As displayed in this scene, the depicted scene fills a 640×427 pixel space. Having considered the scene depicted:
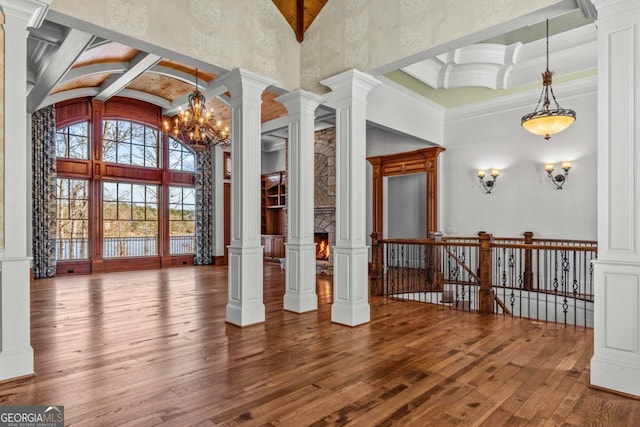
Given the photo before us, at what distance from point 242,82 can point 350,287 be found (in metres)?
2.73

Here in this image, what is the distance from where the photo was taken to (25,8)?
9.48 feet

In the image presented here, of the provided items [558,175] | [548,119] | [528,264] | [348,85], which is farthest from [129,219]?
[558,175]

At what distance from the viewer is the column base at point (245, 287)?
4.41 metres

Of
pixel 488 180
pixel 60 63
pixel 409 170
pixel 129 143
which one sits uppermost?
pixel 60 63

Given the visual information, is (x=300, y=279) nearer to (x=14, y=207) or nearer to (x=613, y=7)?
(x=14, y=207)

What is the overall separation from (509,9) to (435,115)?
553 centimetres

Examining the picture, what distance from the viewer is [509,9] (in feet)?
10.7

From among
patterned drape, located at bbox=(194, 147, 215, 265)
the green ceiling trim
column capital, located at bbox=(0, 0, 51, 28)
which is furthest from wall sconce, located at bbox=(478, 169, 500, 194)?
column capital, located at bbox=(0, 0, 51, 28)

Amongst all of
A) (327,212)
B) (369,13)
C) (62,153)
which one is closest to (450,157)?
(327,212)

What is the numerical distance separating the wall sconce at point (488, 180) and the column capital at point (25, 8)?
7.82 meters

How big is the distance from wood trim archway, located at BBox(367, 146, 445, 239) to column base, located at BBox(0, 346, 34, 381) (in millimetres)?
6605

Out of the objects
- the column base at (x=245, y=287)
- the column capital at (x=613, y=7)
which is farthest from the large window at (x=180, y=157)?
the column capital at (x=613, y=7)

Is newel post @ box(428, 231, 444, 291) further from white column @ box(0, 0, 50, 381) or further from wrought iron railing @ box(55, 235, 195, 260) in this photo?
wrought iron railing @ box(55, 235, 195, 260)

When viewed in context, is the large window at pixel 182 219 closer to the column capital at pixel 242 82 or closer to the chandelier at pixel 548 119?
the column capital at pixel 242 82
